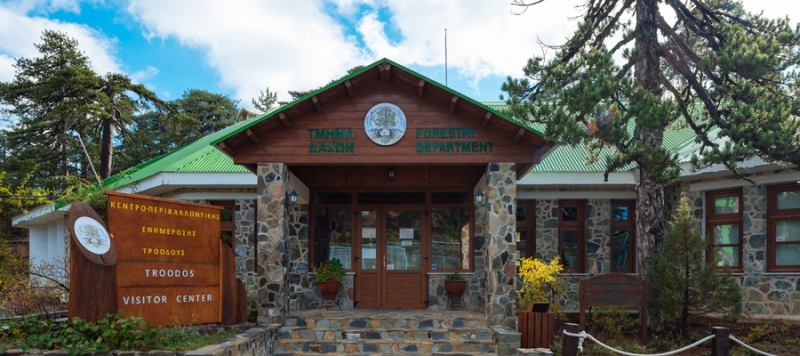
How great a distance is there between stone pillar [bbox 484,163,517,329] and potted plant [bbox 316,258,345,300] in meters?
3.28

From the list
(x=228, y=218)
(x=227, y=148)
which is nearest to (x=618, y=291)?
(x=227, y=148)

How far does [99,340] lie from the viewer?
6906mm

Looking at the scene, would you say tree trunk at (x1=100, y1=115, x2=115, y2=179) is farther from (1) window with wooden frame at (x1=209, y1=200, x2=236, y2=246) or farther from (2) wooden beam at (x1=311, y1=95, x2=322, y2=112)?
(2) wooden beam at (x1=311, y1=95, x2=322, y2=112)

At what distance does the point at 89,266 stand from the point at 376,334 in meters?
4.37

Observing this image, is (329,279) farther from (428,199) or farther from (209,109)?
(209,109)

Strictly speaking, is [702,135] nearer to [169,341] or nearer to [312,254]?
[312,254]

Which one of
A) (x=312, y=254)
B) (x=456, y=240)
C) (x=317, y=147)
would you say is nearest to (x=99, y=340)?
(x=317, y=147)

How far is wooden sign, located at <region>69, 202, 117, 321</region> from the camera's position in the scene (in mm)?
6902

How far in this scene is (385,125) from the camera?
9414mm

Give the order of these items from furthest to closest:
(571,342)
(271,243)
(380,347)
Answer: (271,243) → (380,347) → (571,342)

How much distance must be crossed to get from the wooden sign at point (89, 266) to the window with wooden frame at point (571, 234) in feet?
30.9

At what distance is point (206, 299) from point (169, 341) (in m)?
1.13

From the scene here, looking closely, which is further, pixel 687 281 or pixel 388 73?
pixel 388 73

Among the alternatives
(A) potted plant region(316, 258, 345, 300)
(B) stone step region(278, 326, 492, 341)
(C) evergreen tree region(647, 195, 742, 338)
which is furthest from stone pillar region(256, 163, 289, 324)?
(C) evergreen tree region(647, 195, 742, 338)
